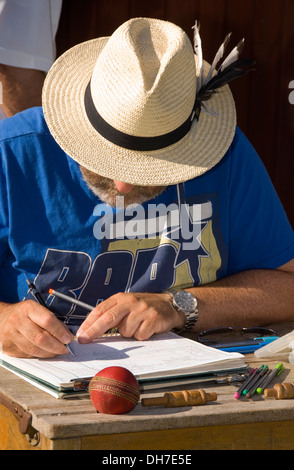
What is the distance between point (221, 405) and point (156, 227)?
870mm

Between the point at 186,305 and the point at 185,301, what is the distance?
2 cm

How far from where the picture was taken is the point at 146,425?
1349 millimetres

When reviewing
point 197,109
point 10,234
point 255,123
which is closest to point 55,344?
point 10,234

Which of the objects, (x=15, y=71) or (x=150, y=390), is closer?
(x=150, y=390)

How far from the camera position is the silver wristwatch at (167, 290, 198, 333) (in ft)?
6.75

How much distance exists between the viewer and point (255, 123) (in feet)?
13.4

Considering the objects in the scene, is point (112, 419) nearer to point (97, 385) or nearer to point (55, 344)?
point (97, 385)

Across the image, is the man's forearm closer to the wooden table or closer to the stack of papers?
the stack of papers

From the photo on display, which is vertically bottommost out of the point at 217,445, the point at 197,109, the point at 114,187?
the point at 217,445

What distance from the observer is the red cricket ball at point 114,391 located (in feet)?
4.45

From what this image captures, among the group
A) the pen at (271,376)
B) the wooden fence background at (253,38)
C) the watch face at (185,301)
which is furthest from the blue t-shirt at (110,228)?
the wooden fence background at (253,38)

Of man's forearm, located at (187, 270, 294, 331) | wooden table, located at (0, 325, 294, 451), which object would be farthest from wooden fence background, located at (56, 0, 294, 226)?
wooden table, located at (0, 325, 294, 451)

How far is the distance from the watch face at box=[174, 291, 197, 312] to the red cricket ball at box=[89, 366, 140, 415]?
662mm

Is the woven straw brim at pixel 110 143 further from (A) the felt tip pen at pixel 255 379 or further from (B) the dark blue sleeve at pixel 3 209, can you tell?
(A) the felt tip pen at pixel 255 379
